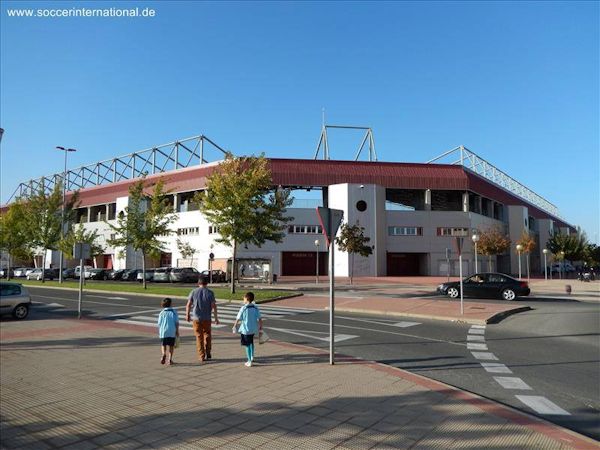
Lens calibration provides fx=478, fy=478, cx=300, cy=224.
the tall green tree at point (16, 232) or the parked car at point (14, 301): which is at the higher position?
the tall green tree at point (16, 232)

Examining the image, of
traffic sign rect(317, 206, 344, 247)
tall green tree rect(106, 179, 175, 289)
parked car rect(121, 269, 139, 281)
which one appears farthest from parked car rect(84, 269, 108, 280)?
traffic sign rect(317, 206, 344, 247)

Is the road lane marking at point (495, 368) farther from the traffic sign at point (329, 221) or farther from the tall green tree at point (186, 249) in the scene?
the tall green tree at point (186, 249)

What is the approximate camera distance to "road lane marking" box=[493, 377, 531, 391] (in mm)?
7573

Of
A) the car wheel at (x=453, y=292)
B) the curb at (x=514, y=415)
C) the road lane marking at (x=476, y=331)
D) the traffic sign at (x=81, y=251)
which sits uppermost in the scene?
the traffic sign at (x=81, y=251)

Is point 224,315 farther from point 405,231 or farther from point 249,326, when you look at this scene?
point 405,231

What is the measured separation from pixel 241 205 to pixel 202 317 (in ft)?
54.6

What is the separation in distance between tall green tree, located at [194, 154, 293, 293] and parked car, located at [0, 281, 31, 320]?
9949 mm

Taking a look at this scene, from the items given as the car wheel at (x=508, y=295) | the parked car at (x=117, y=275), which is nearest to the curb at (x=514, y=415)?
the car wheel at (x=508, y=295)

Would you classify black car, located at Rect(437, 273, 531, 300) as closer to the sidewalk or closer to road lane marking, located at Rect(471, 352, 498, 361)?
road lane marking, located at Rect(471, 352, 498, 361)

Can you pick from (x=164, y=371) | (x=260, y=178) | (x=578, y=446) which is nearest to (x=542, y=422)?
(x=578, y=446)

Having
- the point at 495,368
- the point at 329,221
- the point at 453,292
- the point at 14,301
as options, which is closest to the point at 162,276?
the point at 453,292

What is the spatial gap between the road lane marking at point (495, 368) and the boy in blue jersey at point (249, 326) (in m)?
4.35

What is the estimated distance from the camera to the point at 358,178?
53.5 m

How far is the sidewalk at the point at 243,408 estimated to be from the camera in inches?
191
